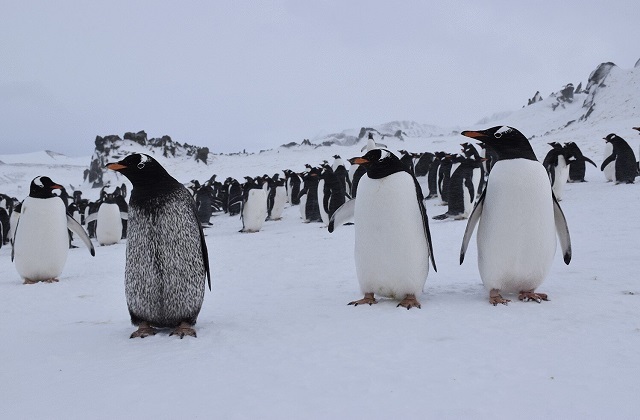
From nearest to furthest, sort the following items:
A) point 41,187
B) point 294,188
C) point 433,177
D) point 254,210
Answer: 1. point 41,187
2. point 254,210
3. point 433,177
4. point 294,188

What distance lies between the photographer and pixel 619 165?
11.1 m

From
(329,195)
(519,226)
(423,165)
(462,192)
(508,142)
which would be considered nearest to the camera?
(519,226)

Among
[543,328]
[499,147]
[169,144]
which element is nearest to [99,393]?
[543,328]

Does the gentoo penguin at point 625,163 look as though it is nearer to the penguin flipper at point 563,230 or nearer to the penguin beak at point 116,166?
the penguin flipper at point 563,230

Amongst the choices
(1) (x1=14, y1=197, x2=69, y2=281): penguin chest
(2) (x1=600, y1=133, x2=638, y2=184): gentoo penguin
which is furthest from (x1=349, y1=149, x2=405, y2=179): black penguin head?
(2) (x1=600, y1=133, x2=638, y2=184): gentoo penguin

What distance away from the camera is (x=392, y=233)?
366 centimetres

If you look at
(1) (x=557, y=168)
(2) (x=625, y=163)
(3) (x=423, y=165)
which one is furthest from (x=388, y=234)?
(3) (x=423, y=165)

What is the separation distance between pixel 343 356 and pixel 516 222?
5.54ft

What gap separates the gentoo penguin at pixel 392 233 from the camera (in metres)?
3.65

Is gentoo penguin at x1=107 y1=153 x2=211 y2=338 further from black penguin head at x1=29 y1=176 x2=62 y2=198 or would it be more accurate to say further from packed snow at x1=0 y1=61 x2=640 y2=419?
black penguin head at x1=29 y1=176 x2=62 y2=198

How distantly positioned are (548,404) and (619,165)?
11.0 meters

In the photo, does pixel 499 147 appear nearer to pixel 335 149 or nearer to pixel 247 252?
pixel 247 252

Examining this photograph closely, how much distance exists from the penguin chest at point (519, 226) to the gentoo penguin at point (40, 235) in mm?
4782

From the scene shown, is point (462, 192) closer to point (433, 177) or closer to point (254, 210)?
point (433, 177)
